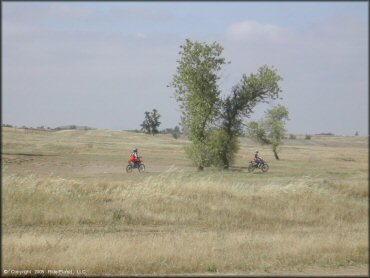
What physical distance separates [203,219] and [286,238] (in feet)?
18.4

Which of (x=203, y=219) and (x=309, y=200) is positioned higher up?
(x=309, y=200)

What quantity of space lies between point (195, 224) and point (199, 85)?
20231 millimetres

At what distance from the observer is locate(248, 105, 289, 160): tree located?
3037 centimetres

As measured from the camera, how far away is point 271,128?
105 ft

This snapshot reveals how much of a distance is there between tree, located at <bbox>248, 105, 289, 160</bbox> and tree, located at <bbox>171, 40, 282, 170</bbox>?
1403mm

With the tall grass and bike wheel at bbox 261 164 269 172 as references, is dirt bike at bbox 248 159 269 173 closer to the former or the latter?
bike wheel at bbox 261 164 269 172

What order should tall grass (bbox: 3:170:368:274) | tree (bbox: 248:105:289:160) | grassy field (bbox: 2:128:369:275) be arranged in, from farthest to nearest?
1. tree (bbox: 248:105:289:160)
2. tall grass (bbox: 3:170:368:274)
3. grassy field (bbox: 2:128:369:275)

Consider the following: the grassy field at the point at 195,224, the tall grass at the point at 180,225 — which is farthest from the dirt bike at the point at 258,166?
the tall grass at the point at 180,225

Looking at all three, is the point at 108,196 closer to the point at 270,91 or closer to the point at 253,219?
the point at 253,219

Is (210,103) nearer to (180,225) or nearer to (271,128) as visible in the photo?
(271,128)

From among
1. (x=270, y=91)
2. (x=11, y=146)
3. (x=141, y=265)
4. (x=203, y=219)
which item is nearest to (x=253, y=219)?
(x=203, y=219)

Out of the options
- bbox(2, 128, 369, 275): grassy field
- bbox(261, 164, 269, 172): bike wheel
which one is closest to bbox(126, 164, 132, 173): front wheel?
bbox(2, 128, 369, 275): grassy field

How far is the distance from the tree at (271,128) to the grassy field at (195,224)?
7.74 ft

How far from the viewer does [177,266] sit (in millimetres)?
9461
